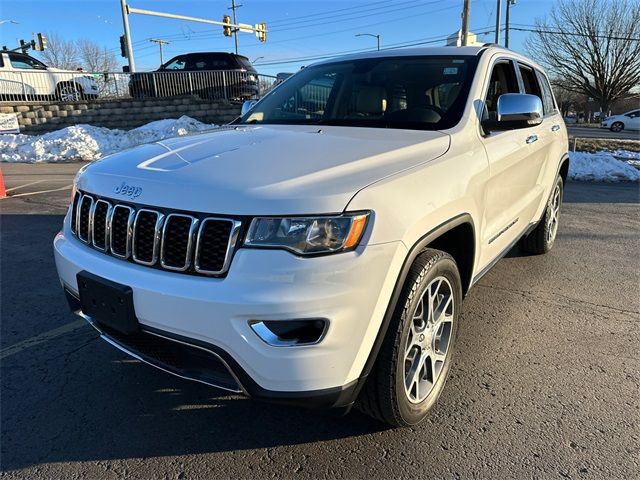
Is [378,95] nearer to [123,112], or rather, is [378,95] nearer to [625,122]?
[123,112]

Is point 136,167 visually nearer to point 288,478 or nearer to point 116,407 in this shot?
point 116,407

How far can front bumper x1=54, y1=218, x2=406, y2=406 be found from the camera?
1895mm

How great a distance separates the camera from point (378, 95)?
137 inches

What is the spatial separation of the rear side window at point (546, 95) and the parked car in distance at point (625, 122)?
34.6 metres

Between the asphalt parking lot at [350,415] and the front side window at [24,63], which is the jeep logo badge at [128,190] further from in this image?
the front side window at [24,63]

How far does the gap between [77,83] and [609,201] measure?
57.4 feet

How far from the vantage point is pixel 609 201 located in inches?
325

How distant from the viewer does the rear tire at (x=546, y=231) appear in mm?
4984

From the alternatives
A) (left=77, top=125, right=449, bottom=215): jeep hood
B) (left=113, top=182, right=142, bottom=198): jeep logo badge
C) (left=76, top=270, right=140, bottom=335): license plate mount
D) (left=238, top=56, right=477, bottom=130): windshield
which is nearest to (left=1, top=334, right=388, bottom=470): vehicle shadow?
(left=76, top=270, right=140, bottom=335): license plate mount

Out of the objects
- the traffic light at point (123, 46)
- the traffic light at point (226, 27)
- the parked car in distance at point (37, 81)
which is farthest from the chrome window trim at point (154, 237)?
the traffic light at point (226, 27)

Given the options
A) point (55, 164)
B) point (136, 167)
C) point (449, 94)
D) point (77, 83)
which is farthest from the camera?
point (77, 83)

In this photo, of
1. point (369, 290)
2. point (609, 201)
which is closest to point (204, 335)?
point (369, 290)

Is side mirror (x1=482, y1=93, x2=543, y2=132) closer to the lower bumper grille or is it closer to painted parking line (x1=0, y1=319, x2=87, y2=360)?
the lower bumper grille

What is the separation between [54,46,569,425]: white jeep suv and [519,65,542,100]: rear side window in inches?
55.2
